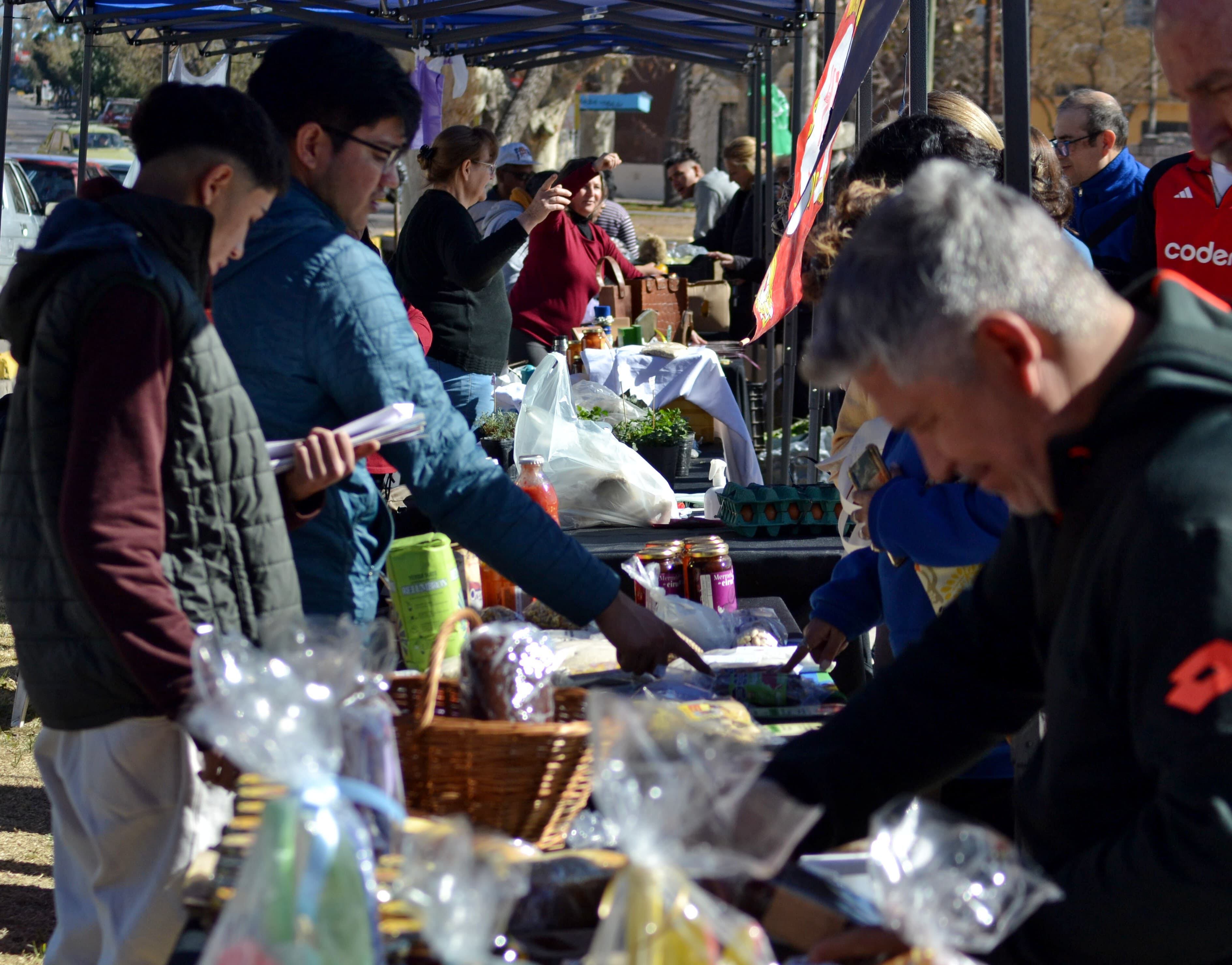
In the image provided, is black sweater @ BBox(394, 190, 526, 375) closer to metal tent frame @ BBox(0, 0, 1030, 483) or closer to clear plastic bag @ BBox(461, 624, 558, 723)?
metal tent frame @ BBox(0, 0, 1030, 483)

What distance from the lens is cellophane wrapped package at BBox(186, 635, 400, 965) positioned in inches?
40.9

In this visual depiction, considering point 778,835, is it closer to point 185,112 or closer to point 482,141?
point 185,112

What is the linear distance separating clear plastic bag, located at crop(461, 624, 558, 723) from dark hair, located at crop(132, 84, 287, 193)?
769 millimetres

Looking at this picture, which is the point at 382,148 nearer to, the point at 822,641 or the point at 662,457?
the point at 822,641

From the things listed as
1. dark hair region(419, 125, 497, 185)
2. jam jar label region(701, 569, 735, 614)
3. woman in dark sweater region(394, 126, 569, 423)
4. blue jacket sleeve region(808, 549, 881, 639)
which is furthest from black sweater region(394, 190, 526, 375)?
A: blue jacket sleeve region(808, 549, 881, 639)

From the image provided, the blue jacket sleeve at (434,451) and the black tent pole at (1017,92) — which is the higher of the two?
the black tent pole at (1017,92)

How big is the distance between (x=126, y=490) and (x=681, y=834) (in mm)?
991

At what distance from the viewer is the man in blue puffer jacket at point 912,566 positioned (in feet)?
6.77

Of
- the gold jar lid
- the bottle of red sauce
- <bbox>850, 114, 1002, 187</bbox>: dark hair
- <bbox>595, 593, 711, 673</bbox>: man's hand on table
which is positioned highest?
<bbox>850, 114, 1002, 187</bbox>: dark hair

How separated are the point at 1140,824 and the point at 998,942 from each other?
0.58 ft

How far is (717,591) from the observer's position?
3.05 m

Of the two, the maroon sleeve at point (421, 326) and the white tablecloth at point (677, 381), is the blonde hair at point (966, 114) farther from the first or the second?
the white tablecloth at point (677, 381)

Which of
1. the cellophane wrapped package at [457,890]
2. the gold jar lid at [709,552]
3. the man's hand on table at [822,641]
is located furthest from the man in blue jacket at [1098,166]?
the cellophane wrapped package at [457,890]

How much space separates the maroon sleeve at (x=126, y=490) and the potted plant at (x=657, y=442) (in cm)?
322
